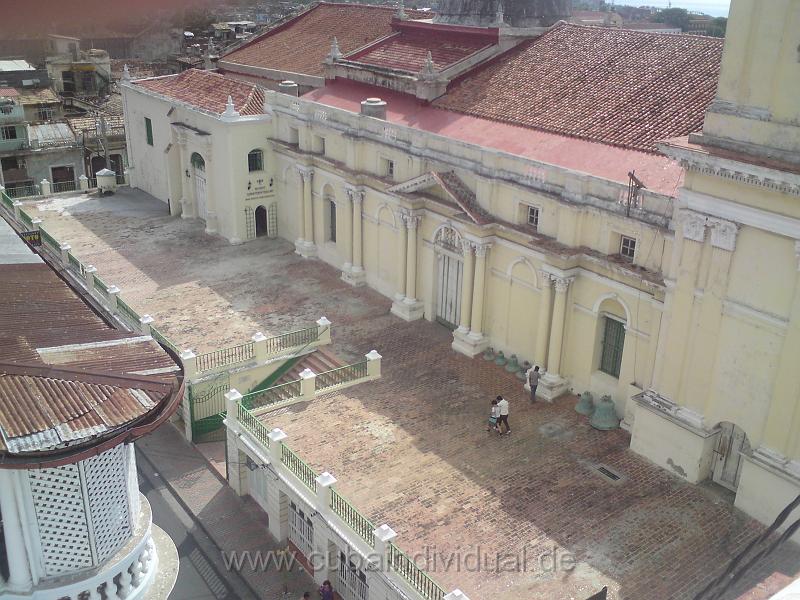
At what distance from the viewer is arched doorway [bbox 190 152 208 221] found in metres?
38.6

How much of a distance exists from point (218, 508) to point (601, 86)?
61.5 feet

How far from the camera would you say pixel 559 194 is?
2317 centimetres

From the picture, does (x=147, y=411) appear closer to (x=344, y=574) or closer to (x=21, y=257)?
(x=21, y=257)

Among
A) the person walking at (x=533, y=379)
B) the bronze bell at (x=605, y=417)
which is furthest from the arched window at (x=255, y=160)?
the bronze bell at (x=605, y=417)

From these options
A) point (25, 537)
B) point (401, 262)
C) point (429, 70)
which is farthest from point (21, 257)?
point (429, 70)

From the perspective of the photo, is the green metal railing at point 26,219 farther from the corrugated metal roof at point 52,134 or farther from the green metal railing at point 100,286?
the green metal railing at point 100,286

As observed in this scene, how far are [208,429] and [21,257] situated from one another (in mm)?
11581

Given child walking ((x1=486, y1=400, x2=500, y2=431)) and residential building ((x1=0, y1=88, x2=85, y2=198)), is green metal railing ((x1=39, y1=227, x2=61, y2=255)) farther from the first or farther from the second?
child walking ((x1=486, y1=400, x2=500, y2=431))

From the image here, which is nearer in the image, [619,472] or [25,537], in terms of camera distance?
A: [25,537]

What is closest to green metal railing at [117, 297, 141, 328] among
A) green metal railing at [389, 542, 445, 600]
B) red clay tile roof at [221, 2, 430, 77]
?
green metal railing at [389, 542, 445, 600]

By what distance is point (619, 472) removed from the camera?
2050cm

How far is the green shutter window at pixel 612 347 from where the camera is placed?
901 inches

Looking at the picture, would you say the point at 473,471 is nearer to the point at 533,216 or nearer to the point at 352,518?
the point at 352,518

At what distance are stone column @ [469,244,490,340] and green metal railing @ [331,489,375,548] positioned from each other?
31.3 feet
